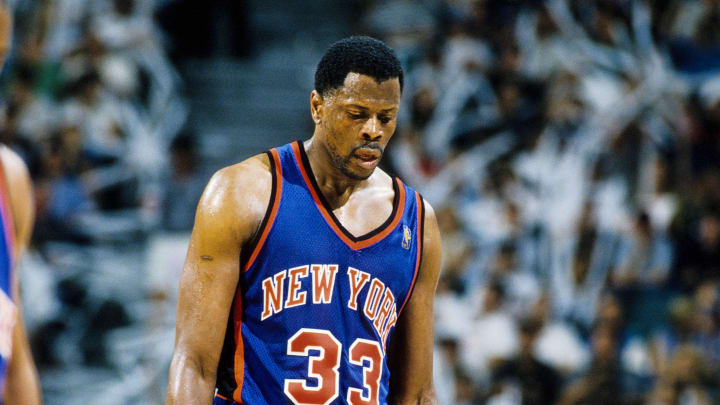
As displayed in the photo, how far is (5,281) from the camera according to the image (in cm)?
232

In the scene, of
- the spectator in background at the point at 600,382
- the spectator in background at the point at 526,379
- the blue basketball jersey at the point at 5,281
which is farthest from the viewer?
the spectator in background at the point at 526,379

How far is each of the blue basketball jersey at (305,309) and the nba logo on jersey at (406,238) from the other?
9 cm

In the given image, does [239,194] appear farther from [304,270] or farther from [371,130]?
[371,130]

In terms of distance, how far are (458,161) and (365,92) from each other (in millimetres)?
6706

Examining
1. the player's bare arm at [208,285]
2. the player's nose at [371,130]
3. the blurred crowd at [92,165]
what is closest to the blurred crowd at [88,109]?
the blurred crowd at [92,165]

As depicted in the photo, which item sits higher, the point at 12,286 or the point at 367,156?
Result: the point at 367,156

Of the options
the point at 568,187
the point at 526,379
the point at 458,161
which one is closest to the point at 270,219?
the point at 526,379

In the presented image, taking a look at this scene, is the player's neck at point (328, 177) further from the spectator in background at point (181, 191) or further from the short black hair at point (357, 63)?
the spectator in background at point (181, 191)

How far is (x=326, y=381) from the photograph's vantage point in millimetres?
2992

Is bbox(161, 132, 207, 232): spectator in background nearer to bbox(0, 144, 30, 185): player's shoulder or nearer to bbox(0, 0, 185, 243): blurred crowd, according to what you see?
bbox(0, 0, 185, 243): blurred crowd

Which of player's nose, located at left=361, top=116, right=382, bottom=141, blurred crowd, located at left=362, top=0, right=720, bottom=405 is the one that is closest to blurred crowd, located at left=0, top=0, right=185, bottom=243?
blurred crowd, located at left=362, top=0, right=720, bottom=405

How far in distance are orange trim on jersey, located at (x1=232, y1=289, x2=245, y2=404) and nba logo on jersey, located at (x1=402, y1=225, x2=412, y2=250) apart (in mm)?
626

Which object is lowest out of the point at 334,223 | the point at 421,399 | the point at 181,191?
the point at 421,399

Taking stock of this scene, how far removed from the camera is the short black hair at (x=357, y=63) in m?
3.00
